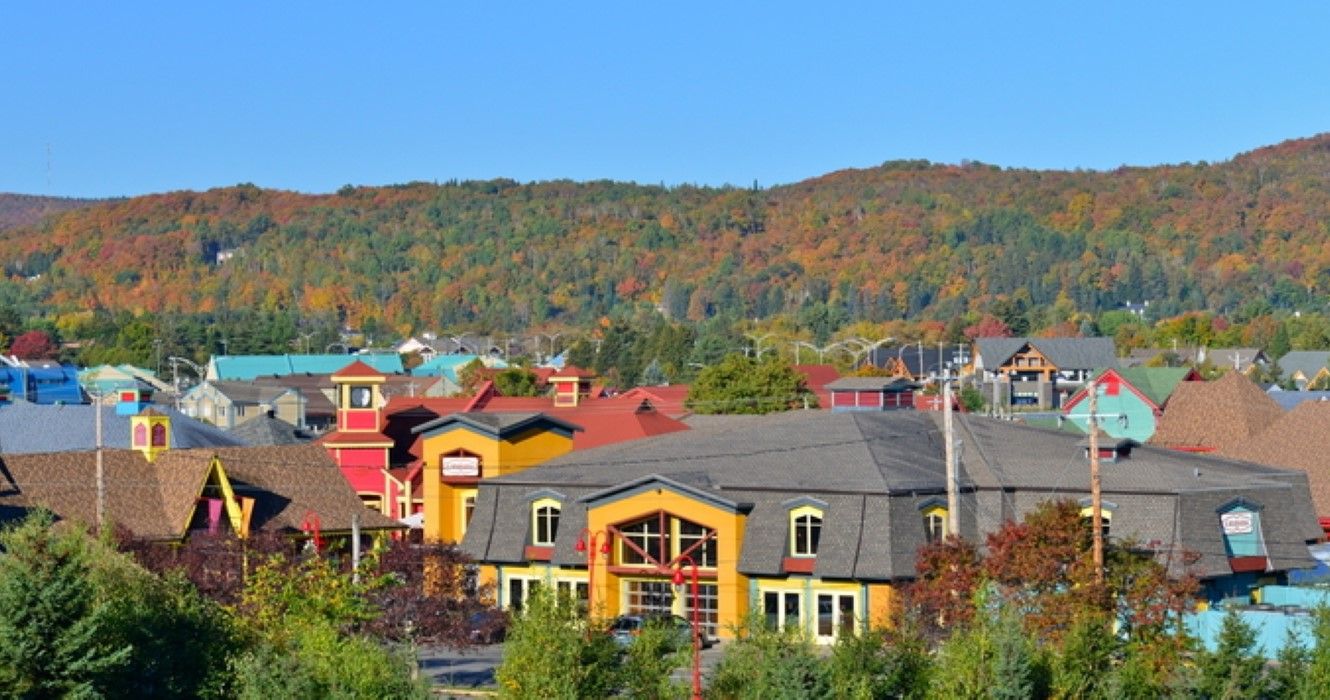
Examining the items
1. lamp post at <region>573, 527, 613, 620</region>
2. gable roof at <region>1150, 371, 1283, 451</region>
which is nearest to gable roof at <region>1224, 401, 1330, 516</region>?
gable roof at <region>1150, 371, 1283, 451</region>

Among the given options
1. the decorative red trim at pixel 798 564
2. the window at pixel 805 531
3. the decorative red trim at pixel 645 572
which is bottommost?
the decorative red trim at pixel 645 572

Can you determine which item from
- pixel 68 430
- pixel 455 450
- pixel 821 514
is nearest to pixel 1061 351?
pixel 68 430

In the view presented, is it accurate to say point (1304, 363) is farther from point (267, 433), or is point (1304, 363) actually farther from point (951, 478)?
point (951, 478)

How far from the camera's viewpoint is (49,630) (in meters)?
33.7

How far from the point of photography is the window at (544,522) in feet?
182

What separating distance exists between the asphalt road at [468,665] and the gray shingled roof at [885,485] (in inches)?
150

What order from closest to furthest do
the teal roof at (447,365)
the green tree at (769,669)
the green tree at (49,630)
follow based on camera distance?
the green tree at (49,630), the green tree at (769,669), the teal roof at (447,365)

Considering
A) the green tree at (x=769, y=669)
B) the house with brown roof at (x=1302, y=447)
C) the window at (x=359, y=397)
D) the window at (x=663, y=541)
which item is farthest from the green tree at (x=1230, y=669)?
the window at (x=359, y=397)

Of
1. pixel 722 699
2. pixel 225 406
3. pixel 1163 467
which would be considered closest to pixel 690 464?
pixel 1163 467

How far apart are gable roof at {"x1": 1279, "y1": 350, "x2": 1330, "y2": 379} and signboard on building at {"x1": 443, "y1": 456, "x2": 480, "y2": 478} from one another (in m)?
111

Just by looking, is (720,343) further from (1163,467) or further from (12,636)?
(12,636)

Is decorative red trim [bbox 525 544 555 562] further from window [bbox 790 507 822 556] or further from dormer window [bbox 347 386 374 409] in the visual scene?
dormer window [bbox 347 386 374 409]

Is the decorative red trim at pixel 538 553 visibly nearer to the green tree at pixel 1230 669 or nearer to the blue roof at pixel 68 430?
the blue roof at pixel 68 430

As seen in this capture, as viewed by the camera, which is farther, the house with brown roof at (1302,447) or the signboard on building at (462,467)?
the house with brown roof at (1302,447)
